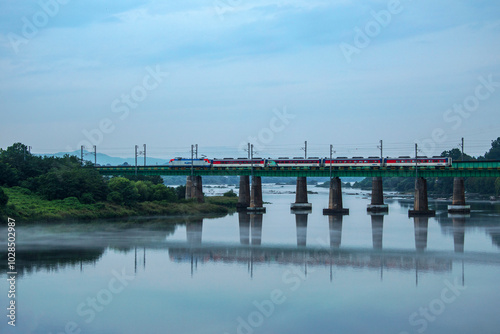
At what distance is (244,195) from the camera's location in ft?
384

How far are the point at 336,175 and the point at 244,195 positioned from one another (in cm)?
1915

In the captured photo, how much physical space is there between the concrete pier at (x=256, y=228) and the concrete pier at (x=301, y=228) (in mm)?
4275

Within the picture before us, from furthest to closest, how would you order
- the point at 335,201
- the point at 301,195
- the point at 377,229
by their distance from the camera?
the point at 301,195
the point at 335,201
the point at 377,229

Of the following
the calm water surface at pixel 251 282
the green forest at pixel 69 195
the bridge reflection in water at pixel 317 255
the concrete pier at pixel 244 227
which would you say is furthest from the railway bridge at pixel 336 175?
the bridge reflection in water at pixel 317 255

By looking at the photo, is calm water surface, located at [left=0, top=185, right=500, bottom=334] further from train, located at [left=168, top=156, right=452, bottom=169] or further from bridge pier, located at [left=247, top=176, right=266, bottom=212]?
bridge pier, located at [left=247, top=176, right=266, bottom=212]

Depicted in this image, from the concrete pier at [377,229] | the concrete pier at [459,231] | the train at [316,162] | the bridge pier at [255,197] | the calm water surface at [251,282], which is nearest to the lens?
the calm water surface at [251,282]

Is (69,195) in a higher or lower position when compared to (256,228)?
higher

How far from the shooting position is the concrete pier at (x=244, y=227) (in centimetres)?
6500

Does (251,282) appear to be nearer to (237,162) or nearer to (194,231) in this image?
(194,231)

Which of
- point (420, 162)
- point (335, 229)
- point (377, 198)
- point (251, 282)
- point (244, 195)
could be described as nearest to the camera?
point (251, 282)

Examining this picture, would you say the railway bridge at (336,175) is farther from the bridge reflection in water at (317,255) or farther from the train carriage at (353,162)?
the bridge reflection in water at (317,255)

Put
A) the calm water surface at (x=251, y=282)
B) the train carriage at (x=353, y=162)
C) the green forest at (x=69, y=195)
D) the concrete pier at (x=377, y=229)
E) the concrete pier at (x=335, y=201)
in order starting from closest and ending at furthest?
the calm water surface at (x=251, y=282) < the concrete pier at (x=377, y=229) < the green forest at (x=69, y=195) < the concrete pier at (x=335, y=201) < the train carriage at (x=353, y=162)

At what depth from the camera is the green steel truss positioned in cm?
9675

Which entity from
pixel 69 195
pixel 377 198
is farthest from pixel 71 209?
pixel 377 198
